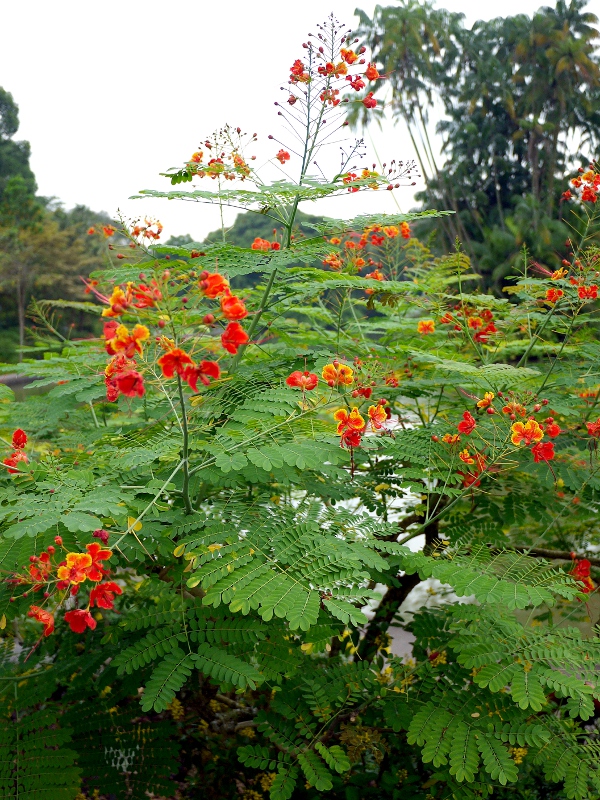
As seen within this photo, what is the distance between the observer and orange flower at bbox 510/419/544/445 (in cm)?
196

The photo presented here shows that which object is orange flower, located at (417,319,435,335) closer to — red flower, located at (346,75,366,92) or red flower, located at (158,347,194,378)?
red flower, located at (346,75,366,92)

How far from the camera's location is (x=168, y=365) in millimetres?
1438

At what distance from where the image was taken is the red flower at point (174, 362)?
1.43m

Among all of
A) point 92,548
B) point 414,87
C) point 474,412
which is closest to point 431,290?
point 474,412

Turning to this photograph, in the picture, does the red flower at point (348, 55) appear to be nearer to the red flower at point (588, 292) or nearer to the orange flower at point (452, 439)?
the red flower at point (588, 292)

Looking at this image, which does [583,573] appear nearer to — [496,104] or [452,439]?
[452,439]

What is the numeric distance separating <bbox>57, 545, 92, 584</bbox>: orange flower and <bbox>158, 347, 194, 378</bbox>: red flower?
1.56 feet

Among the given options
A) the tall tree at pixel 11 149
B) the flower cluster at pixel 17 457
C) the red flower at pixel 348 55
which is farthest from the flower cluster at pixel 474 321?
the tall tree at pixel 11 149

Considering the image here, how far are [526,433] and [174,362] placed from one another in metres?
1.11

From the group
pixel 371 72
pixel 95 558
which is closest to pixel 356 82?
pixel 371 72

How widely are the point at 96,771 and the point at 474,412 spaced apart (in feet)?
6.50

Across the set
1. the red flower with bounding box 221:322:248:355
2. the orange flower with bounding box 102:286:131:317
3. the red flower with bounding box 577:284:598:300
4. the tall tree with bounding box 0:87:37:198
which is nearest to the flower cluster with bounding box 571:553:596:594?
the red flower with bounding box 577:284:598:300

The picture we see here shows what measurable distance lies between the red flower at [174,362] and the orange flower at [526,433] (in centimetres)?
104

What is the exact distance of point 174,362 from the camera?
1.44 meters
